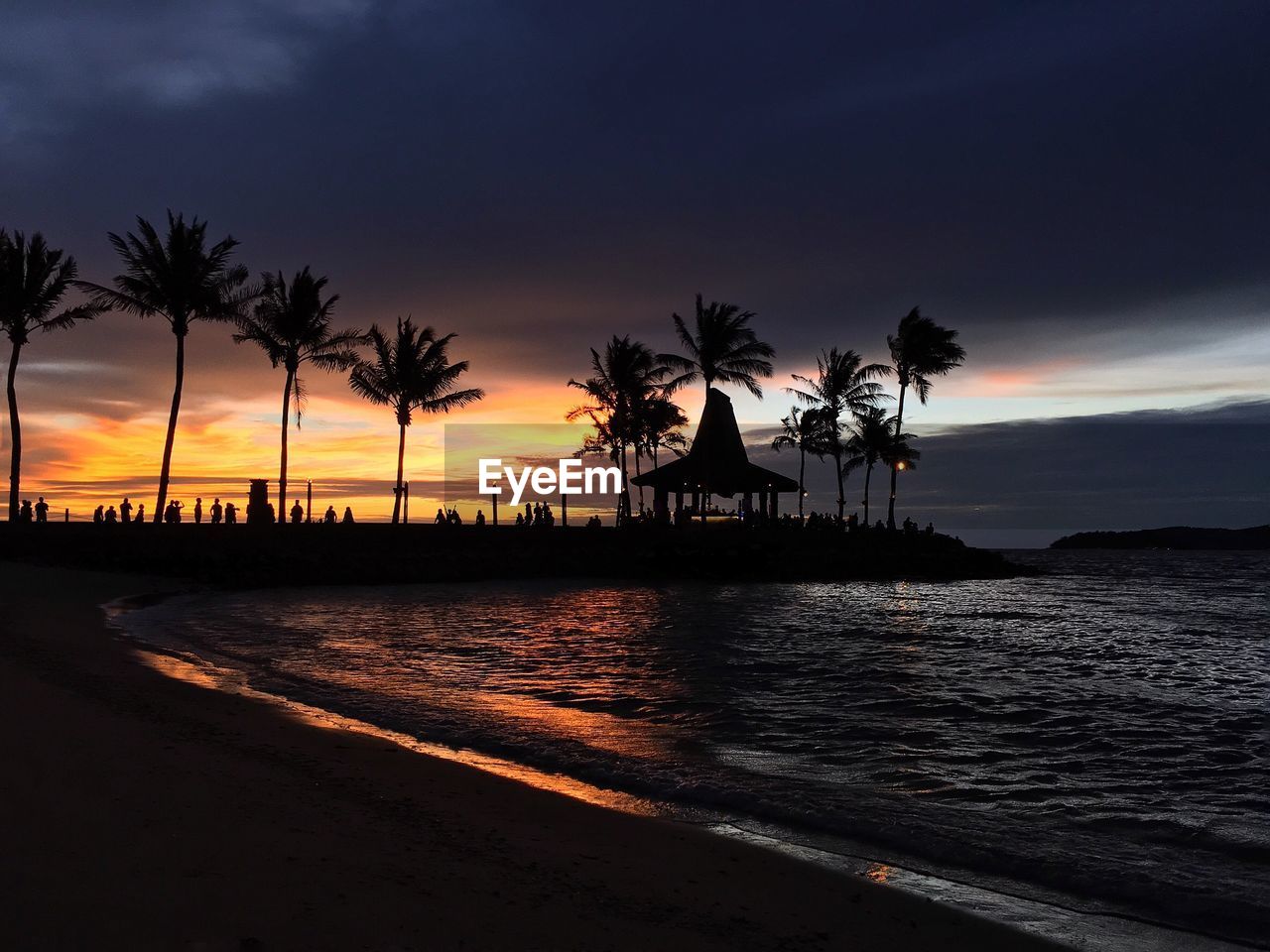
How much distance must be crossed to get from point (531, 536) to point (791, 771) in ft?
131

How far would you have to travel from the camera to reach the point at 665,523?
2015 inches

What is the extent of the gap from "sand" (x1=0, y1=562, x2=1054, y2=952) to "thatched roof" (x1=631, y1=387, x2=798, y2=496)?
42039 millimetres

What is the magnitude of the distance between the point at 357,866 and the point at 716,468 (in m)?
45.7

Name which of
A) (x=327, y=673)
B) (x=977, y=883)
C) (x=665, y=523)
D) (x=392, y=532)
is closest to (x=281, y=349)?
(x=392, y=532)

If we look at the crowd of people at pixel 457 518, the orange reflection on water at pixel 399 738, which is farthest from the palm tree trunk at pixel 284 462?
the orange reflection on water at pixel 399 738

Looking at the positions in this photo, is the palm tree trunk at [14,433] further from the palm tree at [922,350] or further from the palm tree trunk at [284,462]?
the palm tree at [922,350]

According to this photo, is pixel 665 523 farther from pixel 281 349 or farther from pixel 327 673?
pixel 327 673

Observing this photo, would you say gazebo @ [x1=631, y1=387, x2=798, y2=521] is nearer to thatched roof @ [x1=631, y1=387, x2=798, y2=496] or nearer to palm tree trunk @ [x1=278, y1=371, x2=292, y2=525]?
thatched roof @ [x1=631, y1=387, x2=798, y2=496]

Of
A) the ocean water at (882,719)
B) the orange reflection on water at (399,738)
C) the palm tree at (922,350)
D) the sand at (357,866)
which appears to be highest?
the palm tree at (922,350)

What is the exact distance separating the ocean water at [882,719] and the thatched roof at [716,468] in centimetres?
2395

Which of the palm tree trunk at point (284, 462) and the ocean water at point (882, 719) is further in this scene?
the palm tree trunk at point (284, 462)

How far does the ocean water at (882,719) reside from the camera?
Answer: 5.86 meters

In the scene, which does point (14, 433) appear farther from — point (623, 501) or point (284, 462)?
point (623, 501)

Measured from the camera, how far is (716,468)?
49.8 metres
